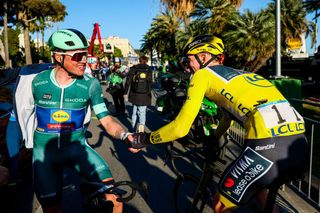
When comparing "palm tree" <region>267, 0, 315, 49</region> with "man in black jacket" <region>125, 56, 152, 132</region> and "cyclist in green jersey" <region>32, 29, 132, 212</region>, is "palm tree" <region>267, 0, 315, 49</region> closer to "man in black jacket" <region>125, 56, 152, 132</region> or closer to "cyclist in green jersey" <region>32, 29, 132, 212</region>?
"man in black jacket" <region>125, 56, 152, 132</region>

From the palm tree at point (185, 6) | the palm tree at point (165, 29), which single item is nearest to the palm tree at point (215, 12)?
the palm tree at point (185, 6)

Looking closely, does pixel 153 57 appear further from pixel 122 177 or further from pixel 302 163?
pixel 302 163

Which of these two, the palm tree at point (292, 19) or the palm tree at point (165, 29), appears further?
the palm tree at point (165, 29)

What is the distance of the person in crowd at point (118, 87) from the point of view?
38.8ft

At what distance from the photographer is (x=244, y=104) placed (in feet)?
7.80

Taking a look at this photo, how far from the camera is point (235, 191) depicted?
2.34 meters

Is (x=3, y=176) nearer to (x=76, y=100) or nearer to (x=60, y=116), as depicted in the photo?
(x=60, y=116)

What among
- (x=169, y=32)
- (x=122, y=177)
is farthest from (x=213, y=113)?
(x=169, y=32)

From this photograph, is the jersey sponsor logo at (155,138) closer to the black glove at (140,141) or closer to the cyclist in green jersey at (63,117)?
the black glove at (140,141)

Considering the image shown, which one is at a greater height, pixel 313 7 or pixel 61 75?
pixel 313 7

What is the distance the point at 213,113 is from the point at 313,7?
21.9 metres

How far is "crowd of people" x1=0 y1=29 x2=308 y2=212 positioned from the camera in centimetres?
229

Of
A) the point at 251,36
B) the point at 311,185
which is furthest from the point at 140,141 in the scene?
the point at 251,36

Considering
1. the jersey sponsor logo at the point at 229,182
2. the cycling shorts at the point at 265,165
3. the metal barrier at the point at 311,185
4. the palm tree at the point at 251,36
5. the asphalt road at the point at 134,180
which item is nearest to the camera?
the cycling shorts at the point at 265,165
